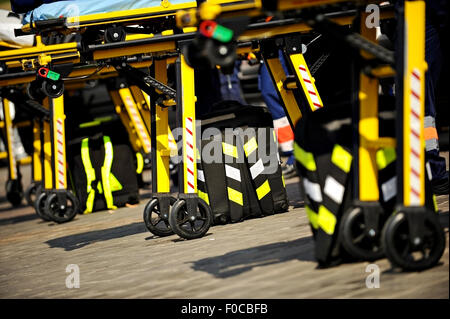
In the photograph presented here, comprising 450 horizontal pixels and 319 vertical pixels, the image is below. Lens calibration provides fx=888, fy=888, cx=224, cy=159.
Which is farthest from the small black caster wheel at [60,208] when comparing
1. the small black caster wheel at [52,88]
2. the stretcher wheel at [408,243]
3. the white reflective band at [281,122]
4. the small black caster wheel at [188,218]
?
the stretcher wheel at [408,243]

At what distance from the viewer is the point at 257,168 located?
727cm

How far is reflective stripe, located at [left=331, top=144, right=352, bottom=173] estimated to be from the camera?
4531 mm

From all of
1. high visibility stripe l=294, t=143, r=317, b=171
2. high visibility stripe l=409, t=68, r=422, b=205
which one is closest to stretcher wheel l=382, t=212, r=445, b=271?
high visibility stripe l=409, t=68, r=422, b=205

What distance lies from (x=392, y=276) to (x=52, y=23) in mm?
3715

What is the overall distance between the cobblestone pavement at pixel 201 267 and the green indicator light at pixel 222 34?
1210 millimetres

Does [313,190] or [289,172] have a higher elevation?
[313,190]

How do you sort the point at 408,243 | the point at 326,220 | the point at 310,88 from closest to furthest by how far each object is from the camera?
1. the point at 408,243
2. the point at 326,220
3. the point at 310,88

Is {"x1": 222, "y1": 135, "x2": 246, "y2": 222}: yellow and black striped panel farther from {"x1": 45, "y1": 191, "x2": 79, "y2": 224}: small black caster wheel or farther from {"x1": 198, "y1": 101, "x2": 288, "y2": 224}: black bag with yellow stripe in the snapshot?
{"x1": 45, "y1": 191, "x2": 79, "y2": 224}: small black caster wheel

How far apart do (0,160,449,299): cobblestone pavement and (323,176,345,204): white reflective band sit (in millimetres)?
355

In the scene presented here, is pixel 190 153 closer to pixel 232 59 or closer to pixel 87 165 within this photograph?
pixel 232 59

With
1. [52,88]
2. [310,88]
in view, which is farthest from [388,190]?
[52,88]

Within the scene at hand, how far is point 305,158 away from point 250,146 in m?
2.68

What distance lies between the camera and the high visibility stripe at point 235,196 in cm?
715

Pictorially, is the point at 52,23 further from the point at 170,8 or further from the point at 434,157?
the point at 434,157
